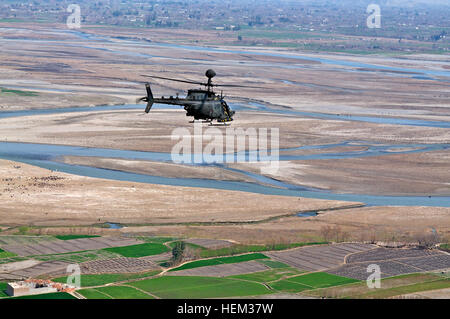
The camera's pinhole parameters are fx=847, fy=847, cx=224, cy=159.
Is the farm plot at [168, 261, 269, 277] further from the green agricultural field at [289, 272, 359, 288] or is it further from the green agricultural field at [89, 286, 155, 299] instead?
the green agricultural field at [89, 286, 155, 299]

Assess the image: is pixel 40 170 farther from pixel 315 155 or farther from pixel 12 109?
pixel 12 109

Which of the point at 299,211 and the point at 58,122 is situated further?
the point at 58,122

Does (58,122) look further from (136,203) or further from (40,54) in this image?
(40,54)

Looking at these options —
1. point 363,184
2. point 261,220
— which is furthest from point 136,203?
point 363,184

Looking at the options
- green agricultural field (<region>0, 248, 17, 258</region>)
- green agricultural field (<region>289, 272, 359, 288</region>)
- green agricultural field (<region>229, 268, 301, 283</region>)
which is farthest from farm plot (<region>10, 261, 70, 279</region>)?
green agricultural field (<region>289, 272, 359, 288</region>)

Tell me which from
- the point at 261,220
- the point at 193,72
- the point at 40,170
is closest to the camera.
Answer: the point at 261,220

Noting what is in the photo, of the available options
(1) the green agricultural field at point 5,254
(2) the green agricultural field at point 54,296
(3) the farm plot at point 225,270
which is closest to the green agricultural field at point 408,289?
(3) the farm plot at point 225,270
